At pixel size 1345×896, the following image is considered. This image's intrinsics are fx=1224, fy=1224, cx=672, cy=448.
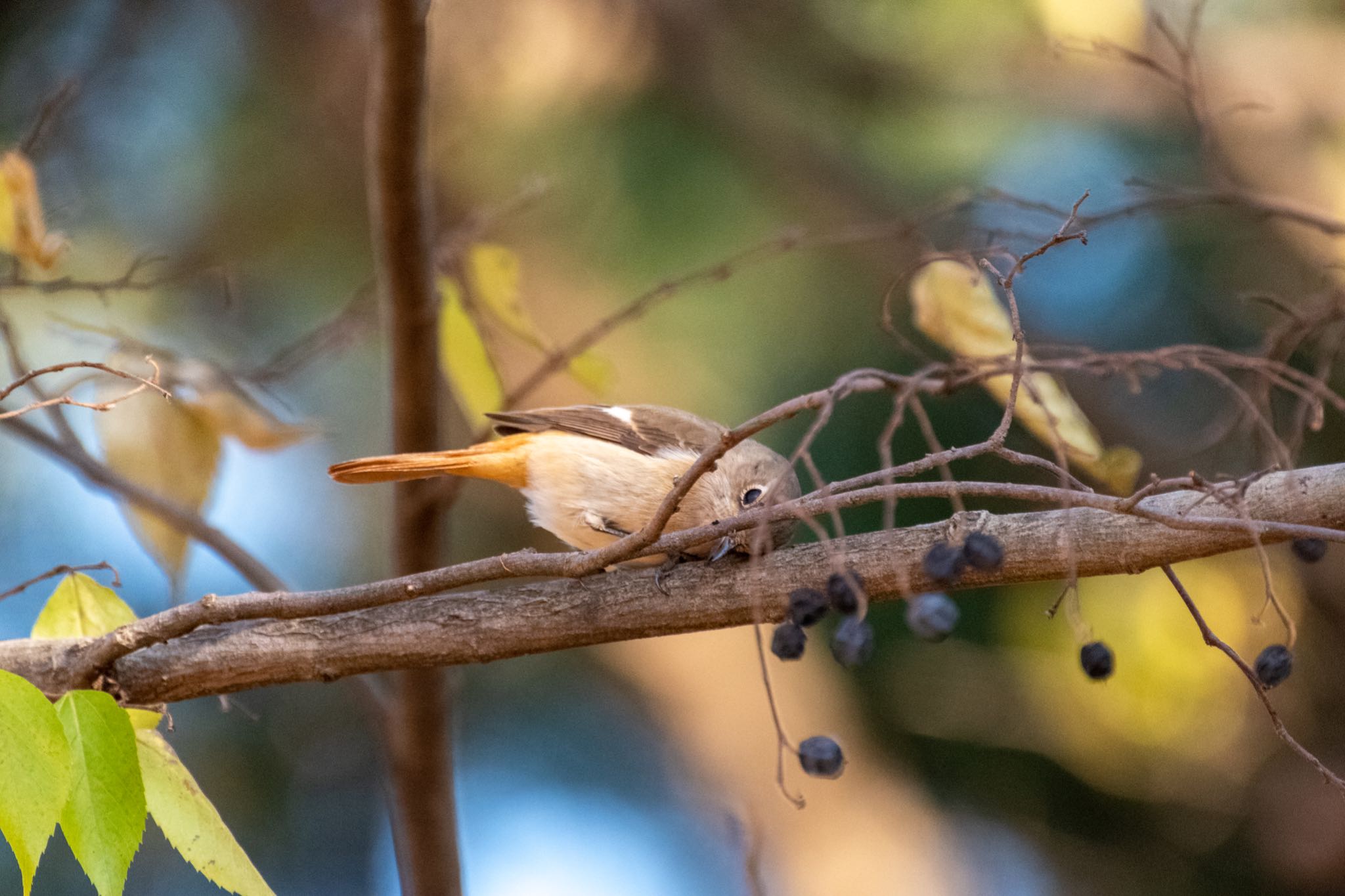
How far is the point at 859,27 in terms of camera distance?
543 centimetres

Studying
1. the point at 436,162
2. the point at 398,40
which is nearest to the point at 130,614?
the point at 398,40

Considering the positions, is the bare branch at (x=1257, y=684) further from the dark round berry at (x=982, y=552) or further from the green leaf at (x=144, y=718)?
the green leaf at (x=144, y=718)

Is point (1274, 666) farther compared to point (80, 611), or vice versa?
point (80, 611)

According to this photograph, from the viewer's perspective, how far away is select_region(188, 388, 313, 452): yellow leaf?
2.70 meters

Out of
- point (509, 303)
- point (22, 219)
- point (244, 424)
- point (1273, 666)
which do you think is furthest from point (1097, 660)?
point (22, 219)

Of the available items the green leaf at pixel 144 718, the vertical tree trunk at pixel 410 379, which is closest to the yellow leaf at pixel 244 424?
the vertical tree trunk at pixel 410 379

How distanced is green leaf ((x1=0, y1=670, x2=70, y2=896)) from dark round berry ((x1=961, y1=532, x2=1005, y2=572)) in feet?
3.95

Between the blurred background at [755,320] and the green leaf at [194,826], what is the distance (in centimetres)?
231

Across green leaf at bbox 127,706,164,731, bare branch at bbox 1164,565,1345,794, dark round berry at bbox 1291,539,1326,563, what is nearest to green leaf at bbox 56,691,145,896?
green leaf at bbox 127,706,164,731

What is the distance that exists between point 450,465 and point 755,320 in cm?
250

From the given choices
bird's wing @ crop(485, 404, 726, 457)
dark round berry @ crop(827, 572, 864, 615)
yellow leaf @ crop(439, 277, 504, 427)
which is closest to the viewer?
dark round berry @ crop(827, 572, 864, 615)

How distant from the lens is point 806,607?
1728mm

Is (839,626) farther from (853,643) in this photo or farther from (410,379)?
(410,379)

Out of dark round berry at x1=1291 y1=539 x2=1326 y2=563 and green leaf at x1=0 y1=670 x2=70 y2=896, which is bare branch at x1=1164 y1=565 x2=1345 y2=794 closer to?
dark round berry at x1=1291 y1=539 x2=1326 y2=563
